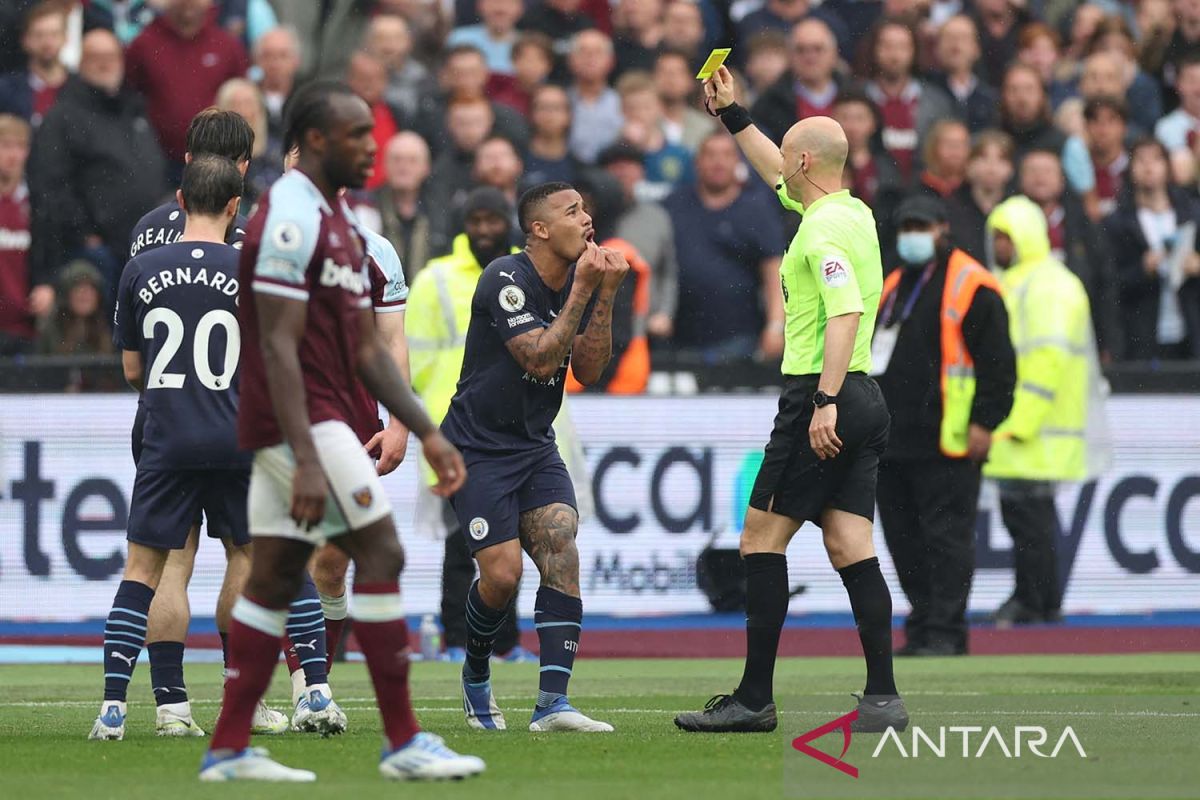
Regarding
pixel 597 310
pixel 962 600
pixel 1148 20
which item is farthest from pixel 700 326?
pixel 597 310

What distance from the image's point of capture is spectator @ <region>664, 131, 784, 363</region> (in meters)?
16.1

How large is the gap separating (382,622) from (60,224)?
9.72 meters

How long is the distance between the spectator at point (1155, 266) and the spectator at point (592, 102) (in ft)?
13.7

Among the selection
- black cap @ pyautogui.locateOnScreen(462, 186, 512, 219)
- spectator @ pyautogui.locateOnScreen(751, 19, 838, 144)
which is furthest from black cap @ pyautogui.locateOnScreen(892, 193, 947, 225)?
spectator @ pyautogui.locateOnScreen(751, 19, 838, 144)

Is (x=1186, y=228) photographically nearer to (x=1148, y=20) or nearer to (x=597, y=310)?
(x=1148, y=20)

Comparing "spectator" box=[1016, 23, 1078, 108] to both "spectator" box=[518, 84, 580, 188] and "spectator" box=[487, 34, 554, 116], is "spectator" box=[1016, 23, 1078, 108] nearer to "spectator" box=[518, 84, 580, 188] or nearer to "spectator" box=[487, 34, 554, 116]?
"spectator" box=[487, 34, 554, 116]

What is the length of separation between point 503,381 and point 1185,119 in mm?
11753

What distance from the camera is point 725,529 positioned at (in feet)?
48.1

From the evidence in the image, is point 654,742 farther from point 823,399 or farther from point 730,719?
point 823,399

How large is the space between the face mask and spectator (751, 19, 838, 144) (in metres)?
3.91

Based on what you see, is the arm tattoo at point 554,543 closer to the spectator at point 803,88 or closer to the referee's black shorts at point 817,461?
the referee's black shorts at point 817,461

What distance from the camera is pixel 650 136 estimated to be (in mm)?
17188

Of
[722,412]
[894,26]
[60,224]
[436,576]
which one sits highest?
[894,26]

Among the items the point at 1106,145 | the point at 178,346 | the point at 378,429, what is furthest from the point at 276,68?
the point at 178,346
